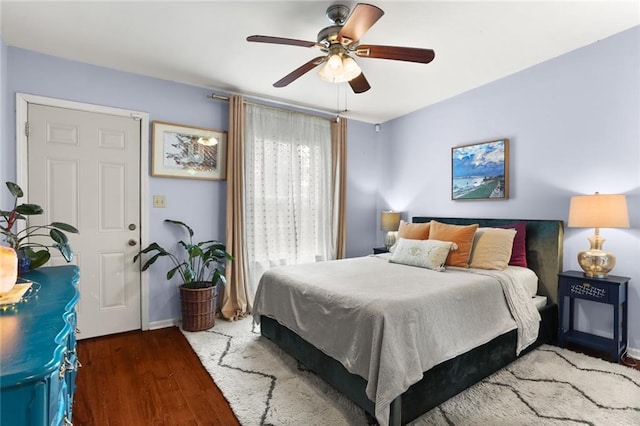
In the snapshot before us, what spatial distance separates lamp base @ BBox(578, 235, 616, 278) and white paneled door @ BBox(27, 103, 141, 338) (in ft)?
13.4

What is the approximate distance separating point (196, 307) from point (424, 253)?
2270 mm

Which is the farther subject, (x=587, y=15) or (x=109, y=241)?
(x=109, y=241)

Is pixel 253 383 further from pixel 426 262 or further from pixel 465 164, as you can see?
pixel 465 164

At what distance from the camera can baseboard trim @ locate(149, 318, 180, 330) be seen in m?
3.23

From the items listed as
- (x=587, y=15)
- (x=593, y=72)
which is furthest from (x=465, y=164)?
(x=587, y=15)

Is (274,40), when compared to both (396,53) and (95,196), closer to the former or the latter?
(396,53)

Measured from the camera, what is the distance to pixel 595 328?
8.95ft

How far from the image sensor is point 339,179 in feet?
14.3

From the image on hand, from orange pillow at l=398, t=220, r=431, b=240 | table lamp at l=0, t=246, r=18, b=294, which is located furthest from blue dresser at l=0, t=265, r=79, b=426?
orange pillow at l=398, t=220, r=431, b=240

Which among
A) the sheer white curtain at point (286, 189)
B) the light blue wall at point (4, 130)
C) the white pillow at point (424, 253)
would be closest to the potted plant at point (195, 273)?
the sheer white curtain at point (286, 189)

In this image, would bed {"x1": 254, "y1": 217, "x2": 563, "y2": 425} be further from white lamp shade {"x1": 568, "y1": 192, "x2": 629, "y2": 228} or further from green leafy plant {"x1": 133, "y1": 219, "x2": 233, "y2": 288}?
green leafy plant {"x1": 133, "y1": 219, "x2": 233, "y2": 288}

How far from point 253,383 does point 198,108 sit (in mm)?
2823

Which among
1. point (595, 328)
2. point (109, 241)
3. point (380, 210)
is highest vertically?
point (380, 210)

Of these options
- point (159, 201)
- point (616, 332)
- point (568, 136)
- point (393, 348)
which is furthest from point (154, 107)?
point (616, 332)
